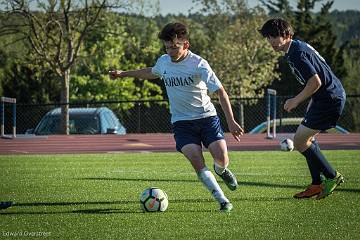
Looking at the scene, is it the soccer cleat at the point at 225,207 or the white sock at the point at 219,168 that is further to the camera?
the white sock at the point at 219,168

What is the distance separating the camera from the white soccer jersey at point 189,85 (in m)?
8.23

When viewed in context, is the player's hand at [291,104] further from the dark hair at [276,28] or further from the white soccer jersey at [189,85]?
the dark hair at [276,28]

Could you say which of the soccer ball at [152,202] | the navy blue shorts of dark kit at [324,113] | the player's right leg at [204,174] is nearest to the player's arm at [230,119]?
the player's right leg at [204,174]

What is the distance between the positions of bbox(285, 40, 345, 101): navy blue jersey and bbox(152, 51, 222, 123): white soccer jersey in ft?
3.34

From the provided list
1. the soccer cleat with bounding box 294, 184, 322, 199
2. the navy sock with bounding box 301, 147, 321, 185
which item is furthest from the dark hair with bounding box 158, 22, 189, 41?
the soccer cleat with bounding box 294, 184, 322, 199

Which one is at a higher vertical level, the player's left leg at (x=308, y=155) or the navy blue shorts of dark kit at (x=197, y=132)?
the navy blue shorts of dark kit at (x=197, y=132)

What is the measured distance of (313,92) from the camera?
339 inches

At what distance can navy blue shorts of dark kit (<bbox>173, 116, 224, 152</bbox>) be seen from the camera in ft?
27.2

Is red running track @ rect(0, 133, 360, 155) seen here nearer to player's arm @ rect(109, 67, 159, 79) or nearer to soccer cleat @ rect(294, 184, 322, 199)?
soccer cleat @ rect(294, 184, 322, 199)

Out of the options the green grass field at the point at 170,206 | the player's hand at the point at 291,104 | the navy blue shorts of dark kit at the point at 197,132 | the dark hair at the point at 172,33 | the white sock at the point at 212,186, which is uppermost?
the dark hair at the point at 172,33

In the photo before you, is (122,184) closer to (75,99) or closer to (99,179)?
(99,179)

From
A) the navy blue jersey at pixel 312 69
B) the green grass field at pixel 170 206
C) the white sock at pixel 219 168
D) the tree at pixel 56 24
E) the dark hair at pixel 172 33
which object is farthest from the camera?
the tree at pixel 56 24

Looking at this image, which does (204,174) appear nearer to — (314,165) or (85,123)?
(314,165)

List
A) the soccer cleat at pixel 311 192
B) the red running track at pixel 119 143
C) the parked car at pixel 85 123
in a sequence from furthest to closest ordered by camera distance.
Result: 1. the parked car at pixel 85 123
2. the red running track at pixel 119 143
3. the soccer cleat at pixel 311 192
